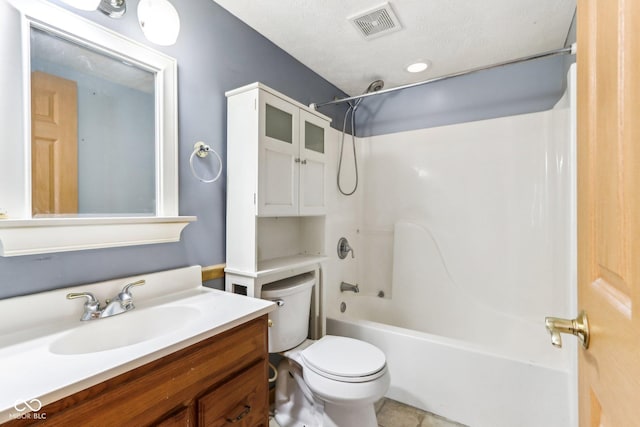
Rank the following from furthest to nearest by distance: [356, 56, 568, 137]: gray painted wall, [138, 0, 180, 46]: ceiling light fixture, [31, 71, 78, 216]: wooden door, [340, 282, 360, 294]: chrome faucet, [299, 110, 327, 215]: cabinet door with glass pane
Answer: [340, 282, 360, 294]: chrome faucet
[356, 56, 568, 137]: gray painted wall
[299, 110, 327, 215]: cabinet door with glass pane
[138, 0, 180, 46]: ceiling light fixture
[31, 71, 78, 216]: wooden door

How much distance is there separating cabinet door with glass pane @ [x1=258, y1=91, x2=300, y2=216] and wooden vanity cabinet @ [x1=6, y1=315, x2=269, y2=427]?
621 millimetres

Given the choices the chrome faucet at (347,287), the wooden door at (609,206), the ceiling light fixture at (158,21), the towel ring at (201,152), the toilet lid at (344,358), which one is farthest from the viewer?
the chrome faucet at (347,287)

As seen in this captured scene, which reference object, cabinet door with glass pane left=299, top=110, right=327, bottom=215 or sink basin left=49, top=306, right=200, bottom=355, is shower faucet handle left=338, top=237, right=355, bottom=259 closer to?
cabinet door with glass pane left=299, top=110, right=327, bottom=215

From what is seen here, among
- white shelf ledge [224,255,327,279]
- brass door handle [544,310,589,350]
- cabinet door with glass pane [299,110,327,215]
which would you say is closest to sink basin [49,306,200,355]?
white shelf ledge [224,255,327,279]

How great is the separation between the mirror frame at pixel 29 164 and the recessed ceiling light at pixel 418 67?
67.3 inches

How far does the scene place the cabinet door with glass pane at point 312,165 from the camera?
172 cm

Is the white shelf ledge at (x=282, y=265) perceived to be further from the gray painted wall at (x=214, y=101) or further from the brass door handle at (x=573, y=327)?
the brass door handle at (x=573, y=327)

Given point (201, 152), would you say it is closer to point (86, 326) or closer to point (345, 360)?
point (86, 326)

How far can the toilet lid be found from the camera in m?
1.30

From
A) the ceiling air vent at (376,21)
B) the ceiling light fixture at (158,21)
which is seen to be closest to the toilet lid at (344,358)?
the ceiling light fixture at (158,21)

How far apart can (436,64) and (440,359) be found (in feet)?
6.56

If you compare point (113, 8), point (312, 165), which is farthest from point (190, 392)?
point (113, 8)

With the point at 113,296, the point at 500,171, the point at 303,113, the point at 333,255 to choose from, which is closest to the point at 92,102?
the point at 113,296

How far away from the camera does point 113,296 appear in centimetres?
112
